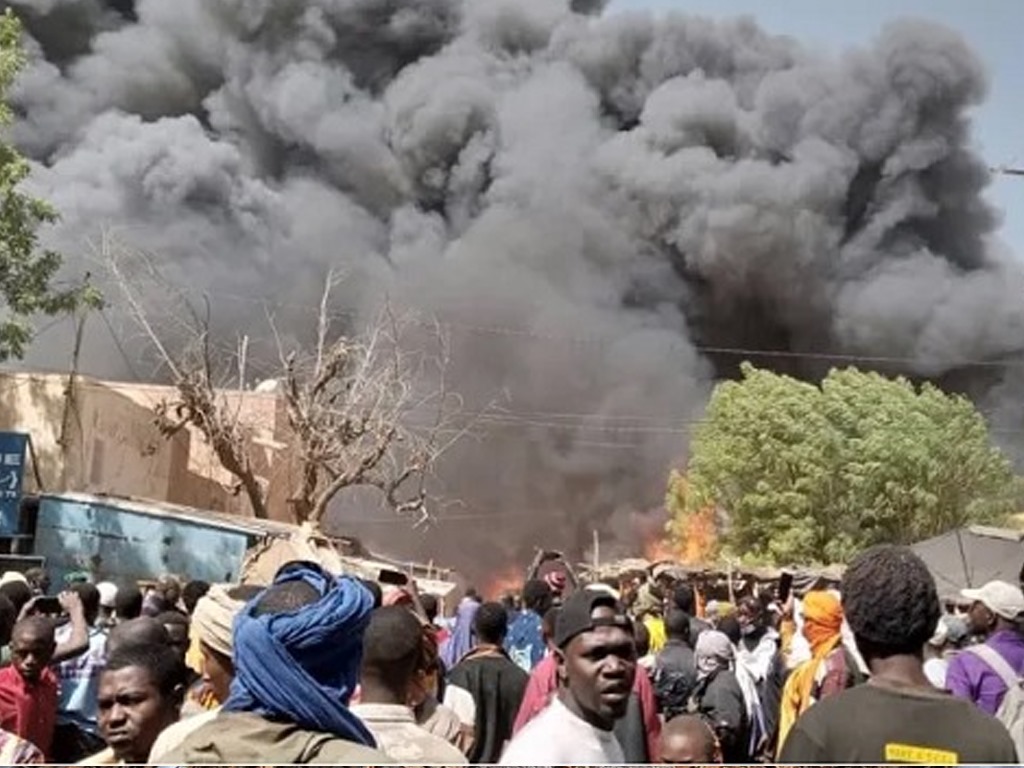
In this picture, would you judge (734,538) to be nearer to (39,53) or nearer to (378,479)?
(378,479)

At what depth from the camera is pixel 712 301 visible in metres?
46.3

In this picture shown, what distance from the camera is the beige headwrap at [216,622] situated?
2639 mm

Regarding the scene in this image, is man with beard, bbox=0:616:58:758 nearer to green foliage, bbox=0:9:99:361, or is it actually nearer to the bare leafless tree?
green foliage, bbox=0:9:99:361

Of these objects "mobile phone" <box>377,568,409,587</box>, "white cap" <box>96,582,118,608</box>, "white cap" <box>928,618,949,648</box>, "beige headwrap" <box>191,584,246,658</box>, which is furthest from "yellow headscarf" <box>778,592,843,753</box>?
"white cap" <box>96,582,118,608</box>

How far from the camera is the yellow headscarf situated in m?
4.55

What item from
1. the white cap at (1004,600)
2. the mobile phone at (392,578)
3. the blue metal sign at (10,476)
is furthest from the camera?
the blue metal sign at (10,476)

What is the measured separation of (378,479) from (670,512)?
19.0m

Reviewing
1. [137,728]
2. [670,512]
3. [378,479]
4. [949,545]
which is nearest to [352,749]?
[137,728]

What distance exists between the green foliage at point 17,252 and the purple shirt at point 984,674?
15116mm

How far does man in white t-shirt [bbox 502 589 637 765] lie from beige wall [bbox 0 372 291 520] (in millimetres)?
19630

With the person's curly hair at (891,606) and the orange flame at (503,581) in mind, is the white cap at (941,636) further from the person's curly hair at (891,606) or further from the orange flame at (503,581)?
the orange flame at (503,581)

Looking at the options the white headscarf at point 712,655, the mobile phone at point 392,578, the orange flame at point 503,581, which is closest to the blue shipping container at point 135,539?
the mobile phone at point 392,578

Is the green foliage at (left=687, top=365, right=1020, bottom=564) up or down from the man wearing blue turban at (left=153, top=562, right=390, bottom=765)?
up

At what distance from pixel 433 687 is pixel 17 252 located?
15365 millimetres
